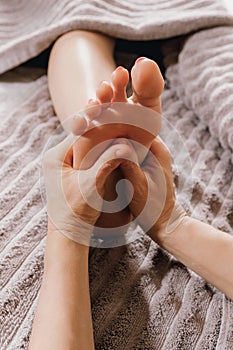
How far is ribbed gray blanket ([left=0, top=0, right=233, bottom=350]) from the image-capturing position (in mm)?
737

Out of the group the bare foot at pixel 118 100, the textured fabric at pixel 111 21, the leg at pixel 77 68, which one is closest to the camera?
the bare foot at pixel 118 100

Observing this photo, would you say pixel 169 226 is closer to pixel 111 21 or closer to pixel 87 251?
pixel 87 251

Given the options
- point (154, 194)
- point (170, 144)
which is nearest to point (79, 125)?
point (154, 194)

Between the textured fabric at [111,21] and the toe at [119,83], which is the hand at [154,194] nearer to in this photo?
the toe at [119,83]

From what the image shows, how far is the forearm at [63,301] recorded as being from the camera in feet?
2.12

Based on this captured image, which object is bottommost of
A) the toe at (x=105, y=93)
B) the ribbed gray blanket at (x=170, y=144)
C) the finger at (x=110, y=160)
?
the ribbed gray blanket at (x=170, y=144)

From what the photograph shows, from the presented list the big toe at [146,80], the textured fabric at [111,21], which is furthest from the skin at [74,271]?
the textured fabric at [111,21]

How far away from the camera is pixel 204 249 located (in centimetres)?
77

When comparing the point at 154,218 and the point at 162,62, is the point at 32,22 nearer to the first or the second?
the point at 162,62

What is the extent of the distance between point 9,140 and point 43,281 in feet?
1.20

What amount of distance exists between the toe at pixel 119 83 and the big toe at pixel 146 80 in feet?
0.04

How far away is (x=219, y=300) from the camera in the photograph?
0.79m

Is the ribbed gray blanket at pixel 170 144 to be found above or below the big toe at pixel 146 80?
below

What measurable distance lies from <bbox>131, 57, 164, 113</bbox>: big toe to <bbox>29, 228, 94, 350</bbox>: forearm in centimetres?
22
